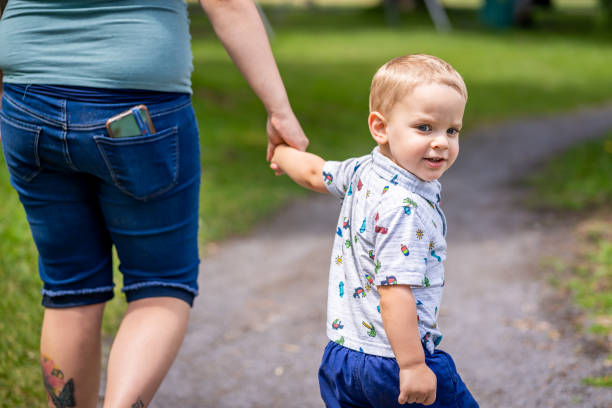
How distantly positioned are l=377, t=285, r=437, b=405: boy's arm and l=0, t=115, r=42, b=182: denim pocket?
0.92 metres

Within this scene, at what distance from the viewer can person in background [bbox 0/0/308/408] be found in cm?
178

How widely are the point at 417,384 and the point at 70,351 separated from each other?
3.32 ft

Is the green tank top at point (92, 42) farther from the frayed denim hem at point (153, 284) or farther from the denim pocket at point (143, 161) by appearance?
the frayed denim hem at point (153, 284)

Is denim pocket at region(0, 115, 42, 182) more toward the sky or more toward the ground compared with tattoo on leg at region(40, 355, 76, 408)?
more toward the sky

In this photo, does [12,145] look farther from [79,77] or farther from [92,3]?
[92,3]

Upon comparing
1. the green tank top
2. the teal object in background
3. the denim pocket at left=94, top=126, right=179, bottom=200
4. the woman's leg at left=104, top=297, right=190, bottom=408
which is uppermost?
the green tank top

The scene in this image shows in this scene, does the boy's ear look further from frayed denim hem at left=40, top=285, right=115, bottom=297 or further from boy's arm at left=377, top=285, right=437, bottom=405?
frayed denim hem at left=40, top=285, right=115, bottom=297

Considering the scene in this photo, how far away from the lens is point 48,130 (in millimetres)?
1798

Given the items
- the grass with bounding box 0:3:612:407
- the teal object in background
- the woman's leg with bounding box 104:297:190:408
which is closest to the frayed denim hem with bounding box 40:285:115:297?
the woman's leg with bounding box 104:297:190:408

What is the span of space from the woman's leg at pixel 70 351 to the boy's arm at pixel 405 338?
2.99 ft

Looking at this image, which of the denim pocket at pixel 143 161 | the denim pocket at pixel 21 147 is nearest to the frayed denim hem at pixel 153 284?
the denim pocket at pixel 143 161

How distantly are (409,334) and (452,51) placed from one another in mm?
16832

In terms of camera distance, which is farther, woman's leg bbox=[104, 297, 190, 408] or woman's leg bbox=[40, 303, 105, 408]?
woman's leg bbox=[40, 303, 105, 408]

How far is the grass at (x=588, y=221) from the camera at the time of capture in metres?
3.60
